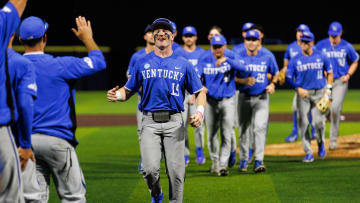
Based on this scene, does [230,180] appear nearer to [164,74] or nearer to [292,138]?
[164,74]

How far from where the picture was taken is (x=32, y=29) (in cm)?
534

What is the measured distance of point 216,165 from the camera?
1024 cm

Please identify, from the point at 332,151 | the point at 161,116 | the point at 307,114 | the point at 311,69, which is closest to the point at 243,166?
the point at 307,114

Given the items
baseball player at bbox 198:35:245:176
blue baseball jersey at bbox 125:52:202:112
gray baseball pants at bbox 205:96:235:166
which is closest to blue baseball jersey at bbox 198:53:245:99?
baseball player at bbox 198:35:245:176

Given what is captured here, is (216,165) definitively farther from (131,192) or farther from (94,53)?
(94,53)

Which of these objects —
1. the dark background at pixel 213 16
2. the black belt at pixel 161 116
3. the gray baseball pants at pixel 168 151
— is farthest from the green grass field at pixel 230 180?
the dark background at pixel 213 16

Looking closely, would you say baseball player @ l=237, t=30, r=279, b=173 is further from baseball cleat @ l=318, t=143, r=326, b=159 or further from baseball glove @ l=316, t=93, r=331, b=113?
baseball cleat @ l=318, t=143, r=326, b=159

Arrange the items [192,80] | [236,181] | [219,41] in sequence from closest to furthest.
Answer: [192,80] → [236,181] → [219,41]

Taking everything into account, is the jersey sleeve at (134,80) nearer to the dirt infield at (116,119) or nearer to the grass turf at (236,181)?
the grass turf at (236,181)

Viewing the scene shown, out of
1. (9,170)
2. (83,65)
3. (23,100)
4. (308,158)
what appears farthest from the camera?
(308,158)

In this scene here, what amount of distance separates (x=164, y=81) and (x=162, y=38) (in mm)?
498

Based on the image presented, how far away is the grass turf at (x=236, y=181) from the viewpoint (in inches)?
325

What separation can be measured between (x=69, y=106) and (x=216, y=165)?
5.10 m

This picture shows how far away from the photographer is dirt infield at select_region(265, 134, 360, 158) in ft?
→ 40.7
